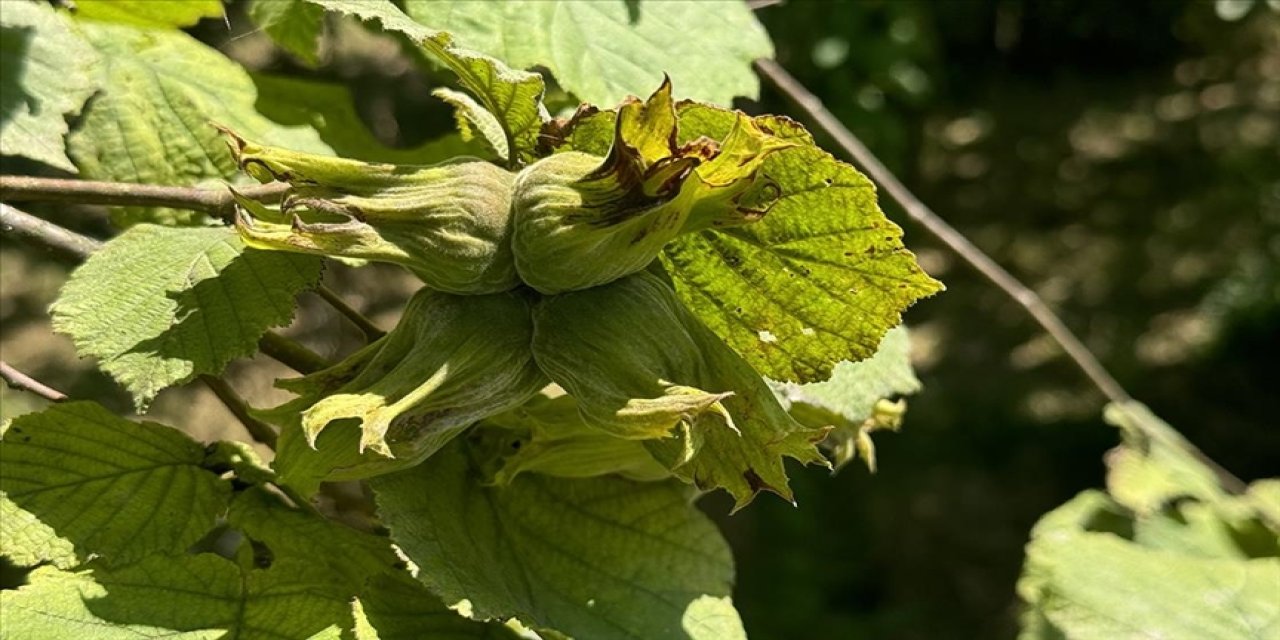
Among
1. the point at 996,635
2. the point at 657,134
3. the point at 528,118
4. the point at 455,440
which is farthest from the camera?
the point at 996,635

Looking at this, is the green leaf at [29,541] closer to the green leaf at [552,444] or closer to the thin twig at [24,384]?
the thin twig at [24,384]

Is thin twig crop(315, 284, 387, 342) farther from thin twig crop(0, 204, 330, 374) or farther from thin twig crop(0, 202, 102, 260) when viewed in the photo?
thin twig crop(0, 202, 102, 260)

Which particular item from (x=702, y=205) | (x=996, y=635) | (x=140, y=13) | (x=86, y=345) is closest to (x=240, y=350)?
(x=86, y=345)

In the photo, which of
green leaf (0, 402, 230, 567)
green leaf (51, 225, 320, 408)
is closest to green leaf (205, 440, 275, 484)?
green leaf (0, 402, 230, 567)

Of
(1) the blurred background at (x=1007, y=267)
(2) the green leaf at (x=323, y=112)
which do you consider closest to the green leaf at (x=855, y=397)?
(2) the green leaf at (x=323, y=112)

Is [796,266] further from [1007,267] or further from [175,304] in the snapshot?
[1007,267]

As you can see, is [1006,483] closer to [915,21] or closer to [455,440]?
[915,21]
